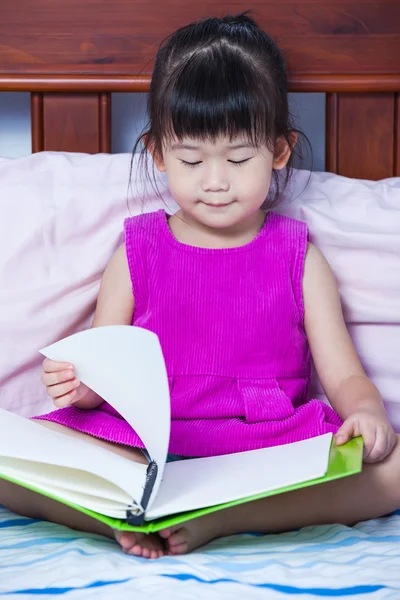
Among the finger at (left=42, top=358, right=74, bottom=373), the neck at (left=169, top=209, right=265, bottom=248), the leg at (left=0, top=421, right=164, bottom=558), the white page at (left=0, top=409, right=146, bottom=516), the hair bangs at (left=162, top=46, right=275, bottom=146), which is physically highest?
the hair bangs at (left=162, top=46, right=275, bottom=146)

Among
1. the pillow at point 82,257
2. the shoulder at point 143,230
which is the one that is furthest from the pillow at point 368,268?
the shoulder at point 143,230

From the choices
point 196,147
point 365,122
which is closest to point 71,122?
point 196,147

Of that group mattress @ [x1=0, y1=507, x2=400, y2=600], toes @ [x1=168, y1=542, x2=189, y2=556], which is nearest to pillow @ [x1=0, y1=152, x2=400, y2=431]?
mattress @ [x1=0, y1=507, x2=400, y2=600]

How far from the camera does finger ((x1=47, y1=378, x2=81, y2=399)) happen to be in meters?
0.89

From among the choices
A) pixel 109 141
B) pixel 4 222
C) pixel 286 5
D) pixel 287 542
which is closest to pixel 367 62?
pixel 286 5

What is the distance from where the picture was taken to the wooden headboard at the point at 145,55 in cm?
129

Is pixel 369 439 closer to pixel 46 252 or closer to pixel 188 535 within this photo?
pixel 188 535

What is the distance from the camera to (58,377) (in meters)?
→ 0.89

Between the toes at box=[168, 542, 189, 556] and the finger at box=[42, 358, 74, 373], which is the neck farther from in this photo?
the toes at box=[168, 542, 189, 556]

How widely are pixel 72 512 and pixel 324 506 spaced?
28 cm

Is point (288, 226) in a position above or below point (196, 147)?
below

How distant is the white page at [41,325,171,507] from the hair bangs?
342 millimetres

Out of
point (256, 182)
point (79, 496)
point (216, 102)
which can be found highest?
point (216, 102)

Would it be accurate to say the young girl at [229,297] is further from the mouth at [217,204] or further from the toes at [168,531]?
the toes at [168,531]
